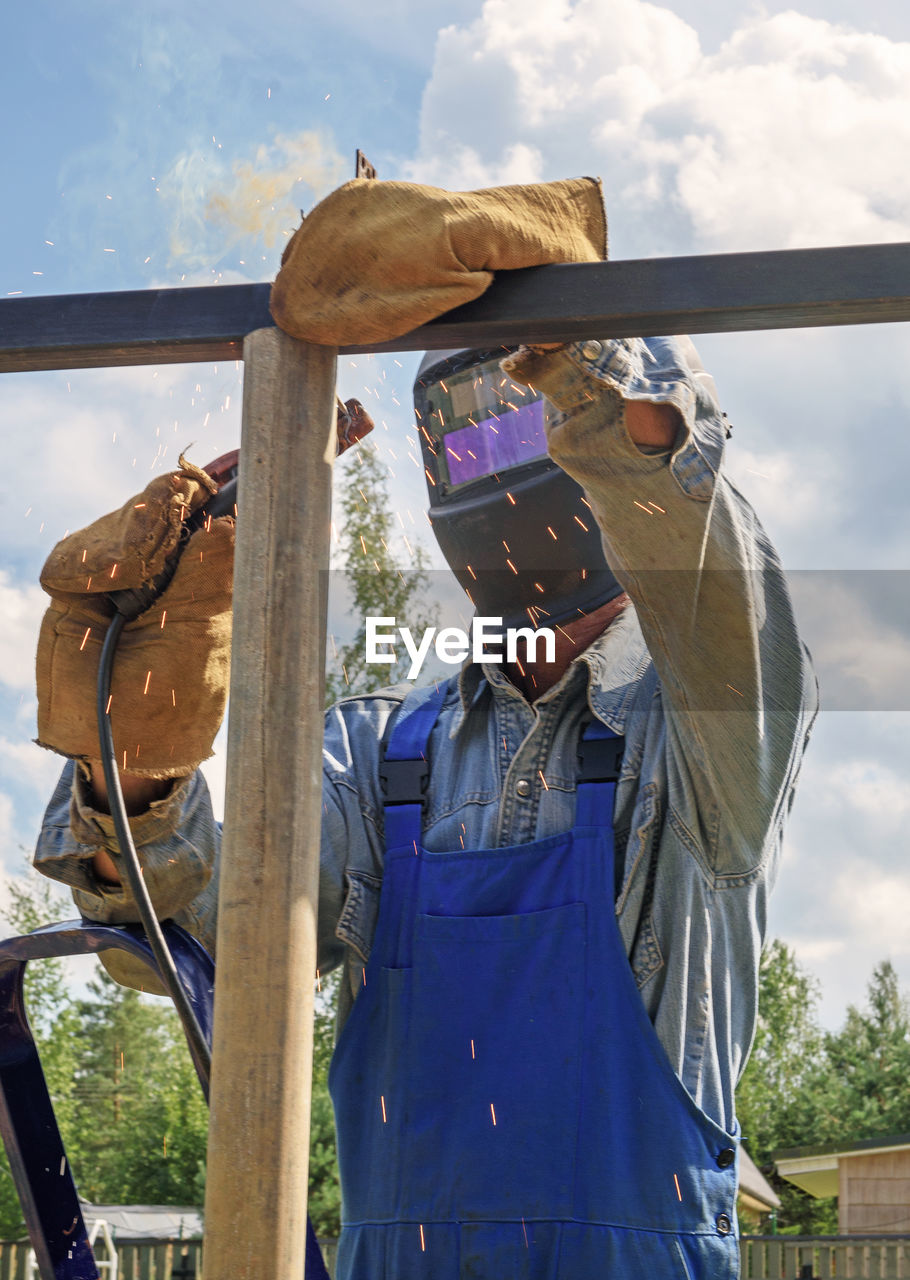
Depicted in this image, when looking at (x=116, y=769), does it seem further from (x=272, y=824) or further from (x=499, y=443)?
(x=499, y=443)

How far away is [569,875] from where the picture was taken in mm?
2143

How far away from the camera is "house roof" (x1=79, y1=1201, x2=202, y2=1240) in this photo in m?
17.7

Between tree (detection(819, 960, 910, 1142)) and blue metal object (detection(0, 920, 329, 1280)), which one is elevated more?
blue metal object (detection(0, 920, 329, 1280))

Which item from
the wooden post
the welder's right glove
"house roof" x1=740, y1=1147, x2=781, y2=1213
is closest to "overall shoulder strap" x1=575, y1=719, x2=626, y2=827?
the welder's right glove

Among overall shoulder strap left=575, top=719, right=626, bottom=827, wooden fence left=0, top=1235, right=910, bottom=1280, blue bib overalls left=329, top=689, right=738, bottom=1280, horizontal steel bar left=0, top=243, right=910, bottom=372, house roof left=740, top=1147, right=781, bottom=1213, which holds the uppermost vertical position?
horizontal steel bar left=0, top=243, right=910, bottom=372

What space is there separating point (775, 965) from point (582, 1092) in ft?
92.7

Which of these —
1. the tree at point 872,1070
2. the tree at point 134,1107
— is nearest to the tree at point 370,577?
the tree at point 134,1107

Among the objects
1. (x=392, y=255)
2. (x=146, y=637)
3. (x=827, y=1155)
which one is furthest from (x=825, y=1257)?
(x=392, y=255)

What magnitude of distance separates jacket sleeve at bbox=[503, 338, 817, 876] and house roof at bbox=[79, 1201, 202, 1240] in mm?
17137

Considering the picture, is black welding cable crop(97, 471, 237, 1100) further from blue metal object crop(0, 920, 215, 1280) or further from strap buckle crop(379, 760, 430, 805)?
strap buckle crop(379, 760, 430, 805)

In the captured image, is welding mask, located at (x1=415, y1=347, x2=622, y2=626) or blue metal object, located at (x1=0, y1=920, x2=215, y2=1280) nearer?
blue metal object, located at (x1=0, y1=920, x2=215, y2=1280)

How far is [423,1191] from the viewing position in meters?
2.09

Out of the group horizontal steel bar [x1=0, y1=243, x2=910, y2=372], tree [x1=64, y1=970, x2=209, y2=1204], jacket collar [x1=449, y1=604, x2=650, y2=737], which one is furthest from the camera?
tree [x1=64, y1=970, x2=209, y2=1204]

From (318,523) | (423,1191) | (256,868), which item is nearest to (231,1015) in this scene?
(256,868)
